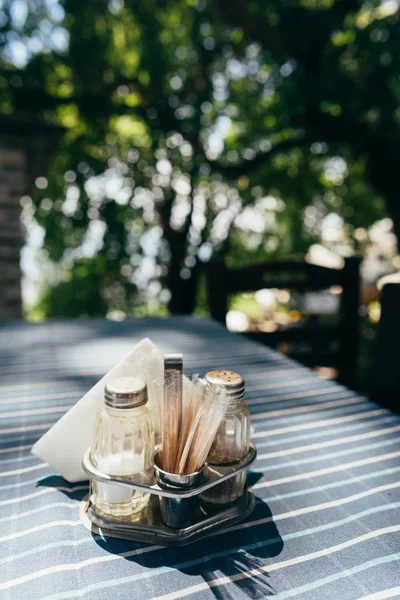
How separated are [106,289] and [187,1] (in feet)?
12.3

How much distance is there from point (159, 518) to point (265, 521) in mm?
161

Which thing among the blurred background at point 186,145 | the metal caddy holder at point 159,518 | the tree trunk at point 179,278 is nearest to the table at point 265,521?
the metal caddy holder at point 159,518

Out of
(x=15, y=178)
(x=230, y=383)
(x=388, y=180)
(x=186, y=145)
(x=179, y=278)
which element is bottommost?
(x=179, y=278)

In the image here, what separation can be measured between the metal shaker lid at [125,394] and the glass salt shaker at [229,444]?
104mm

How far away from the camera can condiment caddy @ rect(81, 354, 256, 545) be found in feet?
1.93

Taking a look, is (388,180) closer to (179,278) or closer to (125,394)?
(179,278)

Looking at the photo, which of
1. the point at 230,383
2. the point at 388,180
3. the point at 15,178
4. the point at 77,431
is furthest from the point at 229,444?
the point at 388,180

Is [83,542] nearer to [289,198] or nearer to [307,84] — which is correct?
[307,84]

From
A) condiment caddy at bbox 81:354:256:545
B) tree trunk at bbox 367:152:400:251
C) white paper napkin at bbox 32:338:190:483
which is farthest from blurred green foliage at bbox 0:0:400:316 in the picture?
condiment caddy at bbox 81:354:256:545

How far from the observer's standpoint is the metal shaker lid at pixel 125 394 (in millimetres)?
585

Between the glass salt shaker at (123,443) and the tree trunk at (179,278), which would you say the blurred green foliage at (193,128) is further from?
the glass salt shaker at (123,443)

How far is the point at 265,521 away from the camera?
66 centimetres

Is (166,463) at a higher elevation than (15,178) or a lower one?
lower

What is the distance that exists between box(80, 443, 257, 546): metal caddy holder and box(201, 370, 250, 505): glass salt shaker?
12 mm
